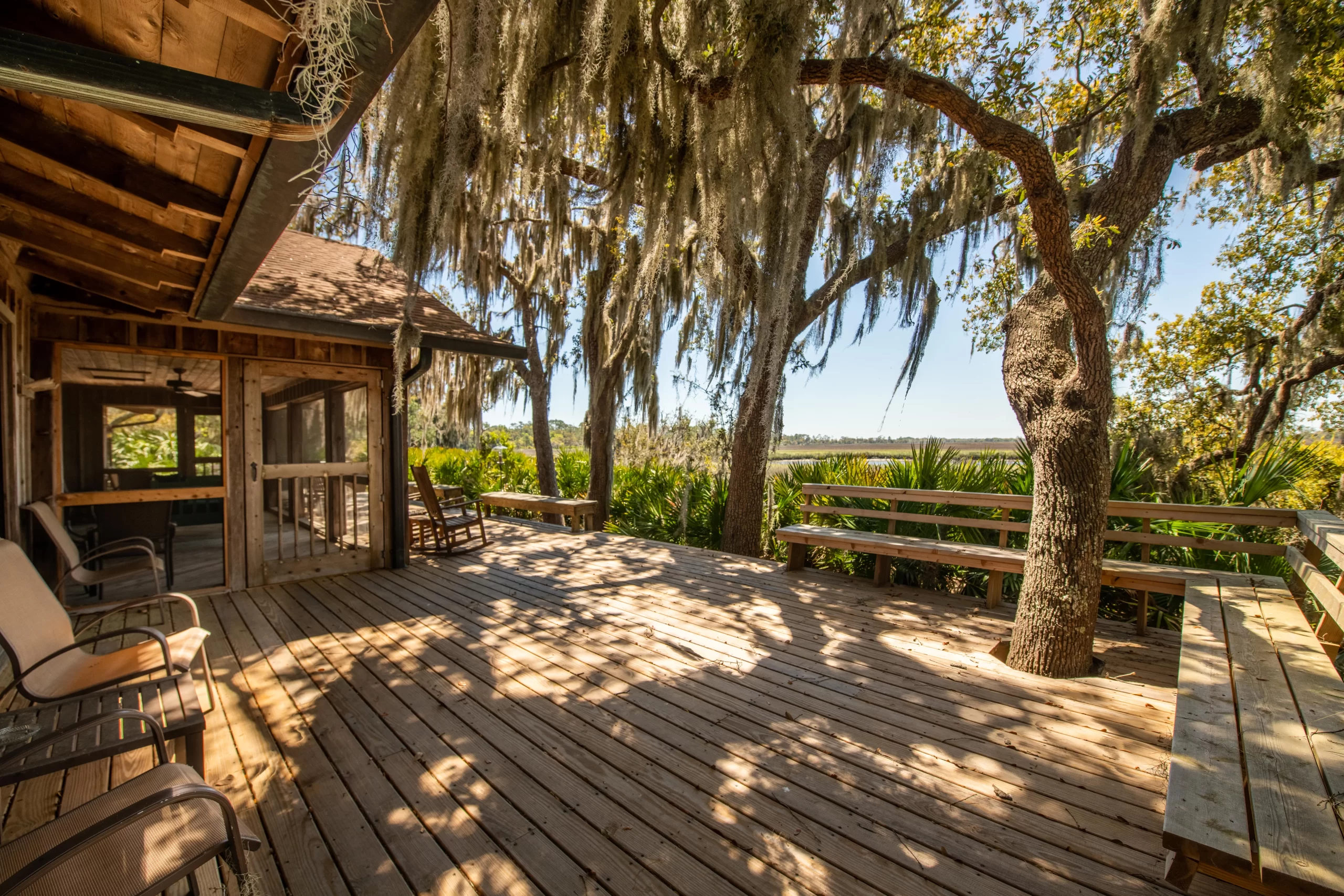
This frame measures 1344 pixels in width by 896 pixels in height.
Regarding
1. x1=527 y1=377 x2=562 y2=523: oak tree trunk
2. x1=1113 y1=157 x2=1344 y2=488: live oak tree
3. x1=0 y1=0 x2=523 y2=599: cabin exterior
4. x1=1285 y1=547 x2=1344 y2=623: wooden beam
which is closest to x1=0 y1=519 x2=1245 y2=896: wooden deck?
x1=1285 y1=547 x2=1344 y2=623: wooden beam

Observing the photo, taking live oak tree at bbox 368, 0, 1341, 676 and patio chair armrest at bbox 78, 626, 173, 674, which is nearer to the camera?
patio chair armrest at bbox 78, 626, 173, 674

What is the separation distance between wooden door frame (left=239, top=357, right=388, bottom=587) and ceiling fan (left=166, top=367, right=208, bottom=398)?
852 millimetres

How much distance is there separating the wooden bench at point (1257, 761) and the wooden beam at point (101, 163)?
3.53 metres

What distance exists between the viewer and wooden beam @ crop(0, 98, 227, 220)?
179 cm

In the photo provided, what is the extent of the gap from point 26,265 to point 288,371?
158 centimetres

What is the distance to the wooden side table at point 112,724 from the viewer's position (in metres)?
1.44

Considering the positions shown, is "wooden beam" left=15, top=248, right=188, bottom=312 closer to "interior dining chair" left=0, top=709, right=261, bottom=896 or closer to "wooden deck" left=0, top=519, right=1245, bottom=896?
"wooden deck" left=0, top=519, right=1245, bottom=896

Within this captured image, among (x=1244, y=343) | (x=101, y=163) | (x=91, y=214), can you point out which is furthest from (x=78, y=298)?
(x=1244, y=343)

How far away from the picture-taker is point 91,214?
2.36 m

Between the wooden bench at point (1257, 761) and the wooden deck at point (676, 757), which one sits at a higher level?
the wooden bench at point (1257, 761)

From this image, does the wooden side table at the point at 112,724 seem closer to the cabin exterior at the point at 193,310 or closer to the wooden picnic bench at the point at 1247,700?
the cabin exterior at the point at 193,310

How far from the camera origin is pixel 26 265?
3201 millimetres

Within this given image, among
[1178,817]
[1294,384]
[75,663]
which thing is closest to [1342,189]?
[1294,384]

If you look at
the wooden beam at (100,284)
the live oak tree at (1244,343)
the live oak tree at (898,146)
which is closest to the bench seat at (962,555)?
the live oak tree at (898,146)
